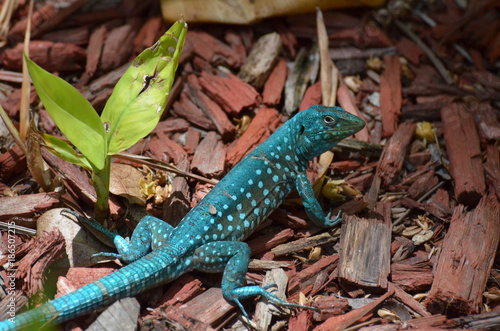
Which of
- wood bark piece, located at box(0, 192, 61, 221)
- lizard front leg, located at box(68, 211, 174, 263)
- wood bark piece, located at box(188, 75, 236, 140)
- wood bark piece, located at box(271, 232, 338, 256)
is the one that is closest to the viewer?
lizard front leg, located at box(68, 211, 174, 263)

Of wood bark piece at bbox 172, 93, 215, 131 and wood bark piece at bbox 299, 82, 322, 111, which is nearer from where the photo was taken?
wood bark piece at bbox 172, 93, 215, 131

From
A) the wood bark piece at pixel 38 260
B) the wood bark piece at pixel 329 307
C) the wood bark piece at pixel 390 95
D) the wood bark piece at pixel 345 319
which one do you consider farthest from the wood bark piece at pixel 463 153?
the wood bark piece at pixel 38 260

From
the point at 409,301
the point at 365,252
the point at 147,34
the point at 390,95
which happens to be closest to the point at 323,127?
the point at 365,252

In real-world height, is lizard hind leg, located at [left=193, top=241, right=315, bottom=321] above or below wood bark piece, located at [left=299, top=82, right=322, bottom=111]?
below

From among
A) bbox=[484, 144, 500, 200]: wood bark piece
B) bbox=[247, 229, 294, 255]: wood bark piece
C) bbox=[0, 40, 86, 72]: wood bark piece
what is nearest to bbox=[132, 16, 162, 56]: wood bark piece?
bbox=[0, 40, 86, 72]: wood bark piece

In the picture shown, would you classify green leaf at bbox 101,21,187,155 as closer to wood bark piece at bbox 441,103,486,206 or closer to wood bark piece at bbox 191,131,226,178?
wood bark piece at bbox 191,131,226,178

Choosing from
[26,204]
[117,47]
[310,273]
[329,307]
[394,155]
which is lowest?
[329,307]

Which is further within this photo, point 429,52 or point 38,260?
point 429,52

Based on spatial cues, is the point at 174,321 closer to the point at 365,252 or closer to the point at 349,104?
the point at 365,252
